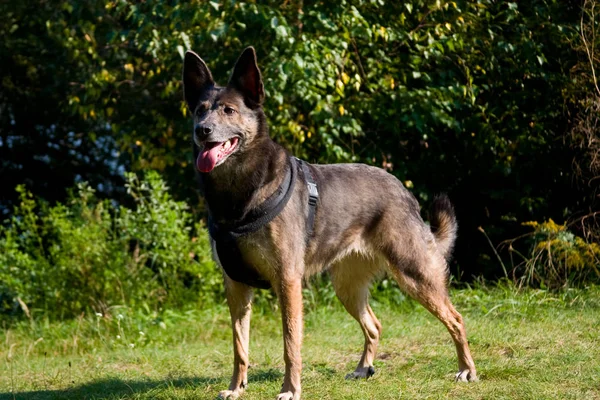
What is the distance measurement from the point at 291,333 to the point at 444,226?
158 centimetres

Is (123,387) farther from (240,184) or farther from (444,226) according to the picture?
(444,226)

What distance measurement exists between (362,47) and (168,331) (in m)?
3.55

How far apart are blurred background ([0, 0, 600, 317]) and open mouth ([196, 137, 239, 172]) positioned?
2.72 metres

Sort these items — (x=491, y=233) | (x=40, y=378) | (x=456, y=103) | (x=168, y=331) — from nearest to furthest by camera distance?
1. (x=40, y=378)
2. (x=168, y=331)
3. (x=456, y=103)
4. (x=491, y=233)

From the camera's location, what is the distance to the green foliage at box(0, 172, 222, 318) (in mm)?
8172

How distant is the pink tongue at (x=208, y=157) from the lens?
443 centimetres

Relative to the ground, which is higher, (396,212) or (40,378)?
(396,212)

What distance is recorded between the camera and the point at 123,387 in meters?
5.19

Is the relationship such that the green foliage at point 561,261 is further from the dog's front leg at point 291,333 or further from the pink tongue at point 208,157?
the pink tongue at point 208,157

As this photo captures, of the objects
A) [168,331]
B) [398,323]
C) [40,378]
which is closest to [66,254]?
[168,331]

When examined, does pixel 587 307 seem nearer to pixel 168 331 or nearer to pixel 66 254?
pixel 168 331

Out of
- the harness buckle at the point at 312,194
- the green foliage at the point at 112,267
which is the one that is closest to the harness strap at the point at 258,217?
the harness buckle at the point at 312,194

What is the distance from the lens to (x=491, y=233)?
8.98 metres

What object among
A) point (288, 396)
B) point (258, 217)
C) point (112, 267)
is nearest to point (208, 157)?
point (258, 217)
